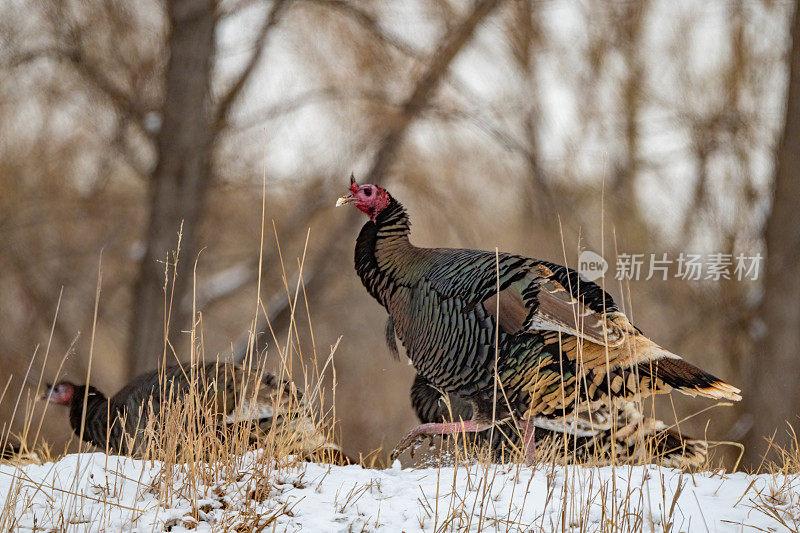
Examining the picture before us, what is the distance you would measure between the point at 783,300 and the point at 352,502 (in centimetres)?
559

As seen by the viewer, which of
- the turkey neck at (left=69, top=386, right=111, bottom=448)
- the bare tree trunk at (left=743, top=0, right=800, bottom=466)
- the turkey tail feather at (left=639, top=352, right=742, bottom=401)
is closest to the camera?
the turkey tail feather at (left=639, top=352, right=742, bottom=401)

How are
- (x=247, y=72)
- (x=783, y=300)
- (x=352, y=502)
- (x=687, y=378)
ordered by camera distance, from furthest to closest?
(x=783, y=300) < (x=247, y=72) < (x=687, y=378) < (x=352, y=502)

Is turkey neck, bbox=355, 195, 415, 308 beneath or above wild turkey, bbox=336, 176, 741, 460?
above

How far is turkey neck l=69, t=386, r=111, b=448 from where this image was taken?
184 inches

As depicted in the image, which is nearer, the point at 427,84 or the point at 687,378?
the point at 687,378

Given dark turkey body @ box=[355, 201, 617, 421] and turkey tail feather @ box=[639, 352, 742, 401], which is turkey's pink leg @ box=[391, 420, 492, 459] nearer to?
dark turkey body @ box=[355, 201, 617, 421]

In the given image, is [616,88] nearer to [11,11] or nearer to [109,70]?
[109,70]

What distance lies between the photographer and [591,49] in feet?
22.5

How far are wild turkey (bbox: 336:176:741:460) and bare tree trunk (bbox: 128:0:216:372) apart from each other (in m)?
2.99

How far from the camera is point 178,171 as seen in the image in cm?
612

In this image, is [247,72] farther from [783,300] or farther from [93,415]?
[783,300]

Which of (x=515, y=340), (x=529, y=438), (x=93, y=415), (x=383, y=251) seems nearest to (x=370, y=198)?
(x=383, y=251)

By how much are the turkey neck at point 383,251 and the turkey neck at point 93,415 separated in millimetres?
1981
